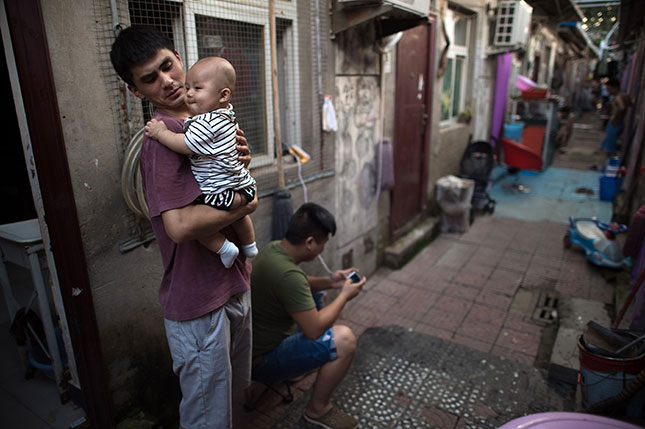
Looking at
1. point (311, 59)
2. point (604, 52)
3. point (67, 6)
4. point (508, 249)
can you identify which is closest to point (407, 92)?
point (311, 59)

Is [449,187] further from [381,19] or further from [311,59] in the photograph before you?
[311,59]

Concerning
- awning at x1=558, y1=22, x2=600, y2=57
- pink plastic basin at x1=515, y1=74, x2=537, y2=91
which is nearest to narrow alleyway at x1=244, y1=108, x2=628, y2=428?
pink plastic basin at x1=515, y1=74, x2=537, y2=91

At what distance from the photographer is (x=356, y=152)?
455 cm

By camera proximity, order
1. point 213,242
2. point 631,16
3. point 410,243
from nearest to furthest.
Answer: point 213,242 → point 410,243 → point 631,16

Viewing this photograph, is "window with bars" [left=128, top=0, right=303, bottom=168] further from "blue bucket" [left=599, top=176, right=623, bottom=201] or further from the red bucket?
→ "blue bucket" [left=599, top=176, right=623, bottom=201]

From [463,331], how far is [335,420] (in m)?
1.72

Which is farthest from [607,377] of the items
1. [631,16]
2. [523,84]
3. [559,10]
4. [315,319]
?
[559,10]

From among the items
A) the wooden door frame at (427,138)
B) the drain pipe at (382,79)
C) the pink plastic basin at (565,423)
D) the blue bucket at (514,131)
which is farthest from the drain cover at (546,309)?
the blue bucket at (514,131)

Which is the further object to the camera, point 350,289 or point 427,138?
point 427,138

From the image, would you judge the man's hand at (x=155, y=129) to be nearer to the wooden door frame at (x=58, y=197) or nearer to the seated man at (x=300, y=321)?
the wooden door frame at (x=58, y=197)

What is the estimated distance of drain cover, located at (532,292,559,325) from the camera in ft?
13.6

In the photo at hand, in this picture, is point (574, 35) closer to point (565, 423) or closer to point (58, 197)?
point (565, 423)

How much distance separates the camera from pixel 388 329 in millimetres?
3951

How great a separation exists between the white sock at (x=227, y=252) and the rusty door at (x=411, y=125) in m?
3.94
